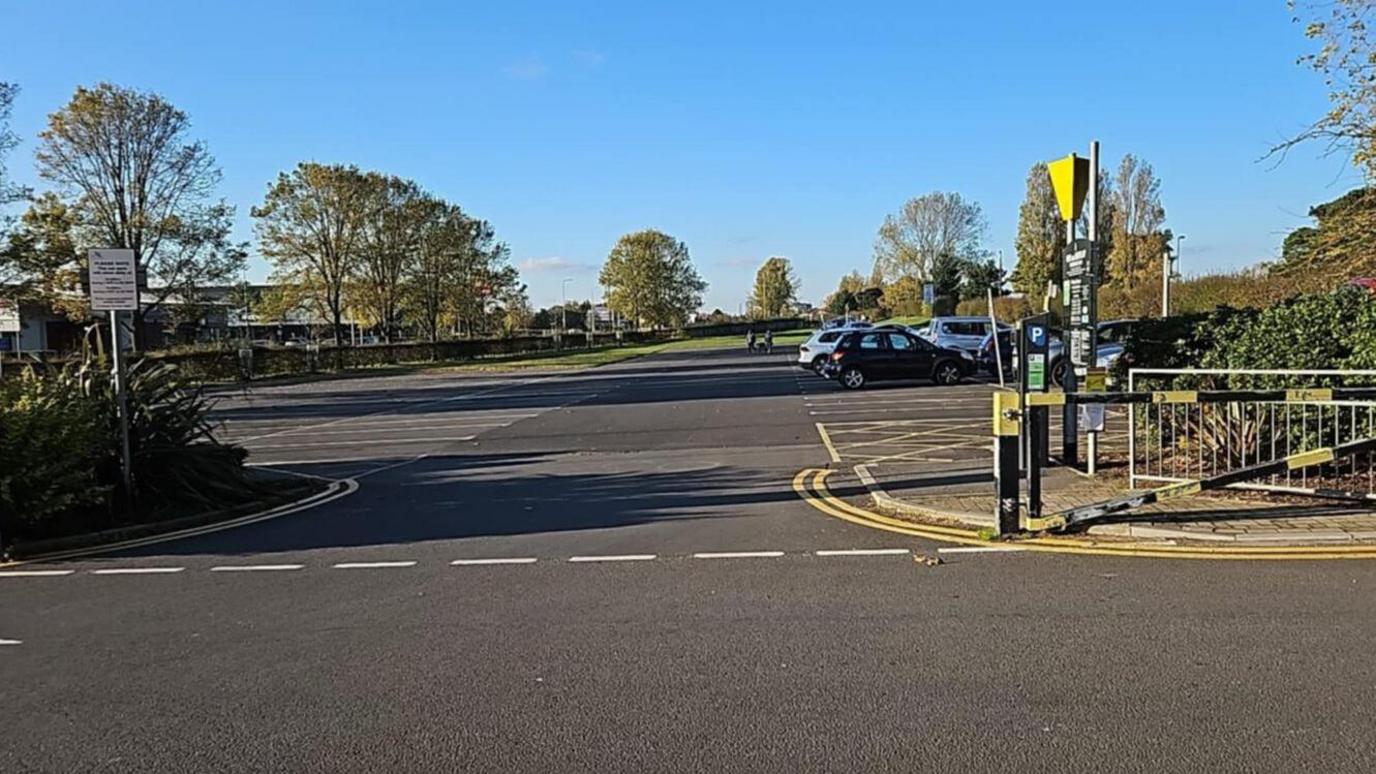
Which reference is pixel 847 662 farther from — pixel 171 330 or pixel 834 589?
pixel 171 330

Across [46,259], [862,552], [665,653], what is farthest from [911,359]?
[46,259]

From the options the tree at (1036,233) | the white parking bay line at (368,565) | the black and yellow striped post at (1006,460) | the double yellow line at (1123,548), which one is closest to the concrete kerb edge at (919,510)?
the double yellow line at (1123,548)

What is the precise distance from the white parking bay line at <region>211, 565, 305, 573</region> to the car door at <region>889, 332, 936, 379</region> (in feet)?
69.9

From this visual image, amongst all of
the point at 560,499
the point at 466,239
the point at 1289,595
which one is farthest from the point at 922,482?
the point at 466,239

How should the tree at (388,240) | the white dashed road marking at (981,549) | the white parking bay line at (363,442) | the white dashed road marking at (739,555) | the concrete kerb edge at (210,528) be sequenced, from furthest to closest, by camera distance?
the tree at (388,240) → the white parking bay line at (363,442) → the concrete kerb edge at (210,528) → the white dashed road marking at (739,555) → the white dashed road marking at (981,549)

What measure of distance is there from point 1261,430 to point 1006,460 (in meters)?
3.82

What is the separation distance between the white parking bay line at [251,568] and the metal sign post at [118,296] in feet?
9.11

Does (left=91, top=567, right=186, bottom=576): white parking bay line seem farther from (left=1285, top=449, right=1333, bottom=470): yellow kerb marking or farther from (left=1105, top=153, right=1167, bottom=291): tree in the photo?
(left=1105, top=153, right=1167, bottom=291): tree

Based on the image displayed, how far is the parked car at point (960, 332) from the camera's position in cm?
3173

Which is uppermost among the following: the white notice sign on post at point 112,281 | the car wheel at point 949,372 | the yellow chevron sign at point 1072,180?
the yellow chevron sign at point 1072,180

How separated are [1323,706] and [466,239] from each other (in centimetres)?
6663

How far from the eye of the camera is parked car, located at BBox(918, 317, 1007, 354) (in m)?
31.7

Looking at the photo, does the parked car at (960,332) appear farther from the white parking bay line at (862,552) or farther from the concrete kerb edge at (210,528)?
the white parking bay line at (862,552)

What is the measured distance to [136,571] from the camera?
25.5 ft
